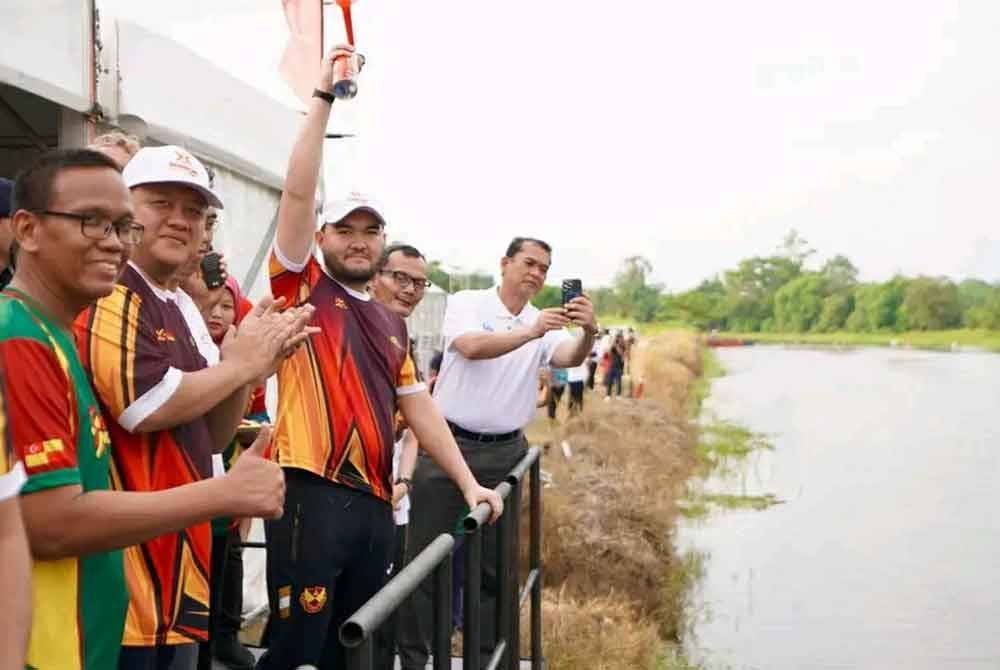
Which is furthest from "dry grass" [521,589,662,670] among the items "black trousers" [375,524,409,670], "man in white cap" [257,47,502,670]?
"black trousers" [375,524,409,670]

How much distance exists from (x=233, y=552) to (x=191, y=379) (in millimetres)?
2048

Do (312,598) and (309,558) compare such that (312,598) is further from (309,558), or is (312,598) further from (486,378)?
(486,378)

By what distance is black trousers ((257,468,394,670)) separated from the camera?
2.83 metres

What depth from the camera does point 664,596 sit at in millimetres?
8578

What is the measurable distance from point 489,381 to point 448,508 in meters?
0.54

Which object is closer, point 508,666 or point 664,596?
point 508,666

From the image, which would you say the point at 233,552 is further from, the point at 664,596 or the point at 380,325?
the point at 664,596

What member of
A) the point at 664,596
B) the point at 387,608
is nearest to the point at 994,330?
the point at 664,596

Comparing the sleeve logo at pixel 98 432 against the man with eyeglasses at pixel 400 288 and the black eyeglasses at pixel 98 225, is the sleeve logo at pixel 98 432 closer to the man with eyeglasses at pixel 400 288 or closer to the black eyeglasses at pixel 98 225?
the black eyeglasses at pixel 98 225

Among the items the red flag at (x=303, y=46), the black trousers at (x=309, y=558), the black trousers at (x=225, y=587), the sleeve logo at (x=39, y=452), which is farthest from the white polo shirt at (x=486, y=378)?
the sleeve logo at (x=39, y=452)

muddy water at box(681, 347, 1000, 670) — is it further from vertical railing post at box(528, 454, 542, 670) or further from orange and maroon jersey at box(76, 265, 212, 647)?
orange and maroon jersey at box(76, 265, 212, 647)

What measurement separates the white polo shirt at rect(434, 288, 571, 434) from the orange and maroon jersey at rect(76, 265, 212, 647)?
2200 mm

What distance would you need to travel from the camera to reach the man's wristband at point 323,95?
2.76 meters

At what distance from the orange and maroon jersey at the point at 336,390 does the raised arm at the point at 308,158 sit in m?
0.15
